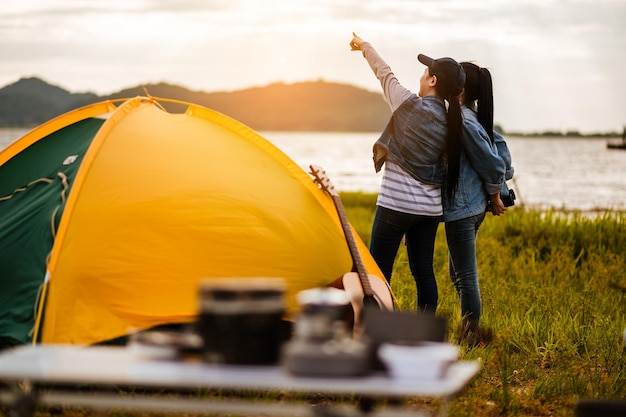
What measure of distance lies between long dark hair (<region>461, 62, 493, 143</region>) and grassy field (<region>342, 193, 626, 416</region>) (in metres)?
1.56

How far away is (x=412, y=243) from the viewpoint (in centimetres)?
596

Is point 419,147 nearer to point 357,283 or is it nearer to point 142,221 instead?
point 357,283

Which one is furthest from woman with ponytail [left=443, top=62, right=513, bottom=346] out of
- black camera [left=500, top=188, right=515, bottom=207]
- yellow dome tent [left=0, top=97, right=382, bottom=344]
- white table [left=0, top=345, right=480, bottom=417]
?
white table [left=0, top=345, right=480, bottom=417]

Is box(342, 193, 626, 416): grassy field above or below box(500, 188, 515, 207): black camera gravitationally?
below

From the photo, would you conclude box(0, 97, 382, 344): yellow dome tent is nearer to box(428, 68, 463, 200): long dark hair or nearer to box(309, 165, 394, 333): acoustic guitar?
box(309, 165, 394, 333): acoustic guitar

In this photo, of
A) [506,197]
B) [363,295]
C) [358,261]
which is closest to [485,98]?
[506,197]

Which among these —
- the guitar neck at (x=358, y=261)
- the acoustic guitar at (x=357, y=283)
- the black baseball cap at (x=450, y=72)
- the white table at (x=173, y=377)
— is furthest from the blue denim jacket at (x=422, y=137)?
the white table at (x=173, y=377)

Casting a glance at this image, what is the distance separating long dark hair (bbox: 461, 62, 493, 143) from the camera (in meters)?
5.89

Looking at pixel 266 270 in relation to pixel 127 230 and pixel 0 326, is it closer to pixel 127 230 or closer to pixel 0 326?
pixel 127 230

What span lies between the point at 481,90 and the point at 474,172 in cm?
57

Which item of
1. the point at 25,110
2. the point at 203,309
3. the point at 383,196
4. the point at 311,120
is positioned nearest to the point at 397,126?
the point at 383,196

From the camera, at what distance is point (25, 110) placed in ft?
378

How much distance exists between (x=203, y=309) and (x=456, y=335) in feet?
12.0

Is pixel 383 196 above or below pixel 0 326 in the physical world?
above
